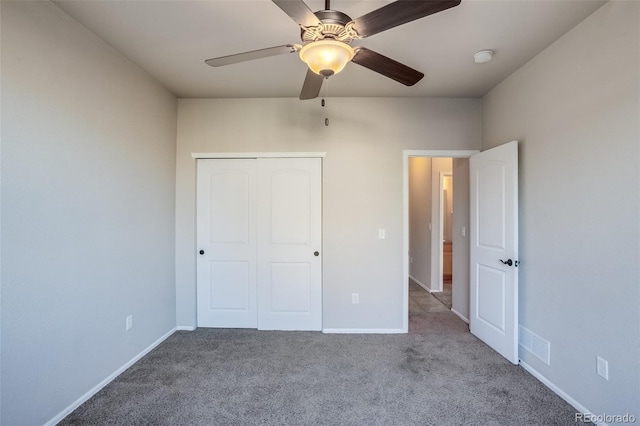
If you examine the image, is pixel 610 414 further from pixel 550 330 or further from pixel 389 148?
pixel 389 148

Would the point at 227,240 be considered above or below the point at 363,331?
above

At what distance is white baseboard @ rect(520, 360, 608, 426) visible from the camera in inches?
76.4

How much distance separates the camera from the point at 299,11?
1281 millimetres

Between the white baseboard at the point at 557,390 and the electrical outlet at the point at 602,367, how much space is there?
29 cm

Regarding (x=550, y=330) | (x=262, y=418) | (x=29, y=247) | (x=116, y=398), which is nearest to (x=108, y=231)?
(x=29, y=247)

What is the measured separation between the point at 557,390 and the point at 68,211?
12.3 feet

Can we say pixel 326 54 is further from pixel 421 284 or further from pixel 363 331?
pixel 421 284

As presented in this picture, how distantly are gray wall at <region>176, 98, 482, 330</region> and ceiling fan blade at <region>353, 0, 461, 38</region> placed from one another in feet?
6.11

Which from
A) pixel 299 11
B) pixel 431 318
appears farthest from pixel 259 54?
pixel 431 318

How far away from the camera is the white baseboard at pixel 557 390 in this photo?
1.94 meters

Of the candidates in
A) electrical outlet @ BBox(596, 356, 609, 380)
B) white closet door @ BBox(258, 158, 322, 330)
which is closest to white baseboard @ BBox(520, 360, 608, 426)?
electrical outlet @ BBox(596, 356, 609, 380)

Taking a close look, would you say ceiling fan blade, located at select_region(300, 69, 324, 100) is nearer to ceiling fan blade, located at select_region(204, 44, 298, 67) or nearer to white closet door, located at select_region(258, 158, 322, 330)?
ceiling fan blade, located at select_region(204, 44, 298, 67)

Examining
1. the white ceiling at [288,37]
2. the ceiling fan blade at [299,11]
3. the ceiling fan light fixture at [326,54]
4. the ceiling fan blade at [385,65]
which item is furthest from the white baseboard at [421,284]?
the ceiling fan blade at [299,11]

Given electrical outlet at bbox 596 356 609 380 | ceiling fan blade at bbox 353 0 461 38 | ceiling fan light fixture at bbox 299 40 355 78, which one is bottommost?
electrical outlet at bbox 596 356 609 380
